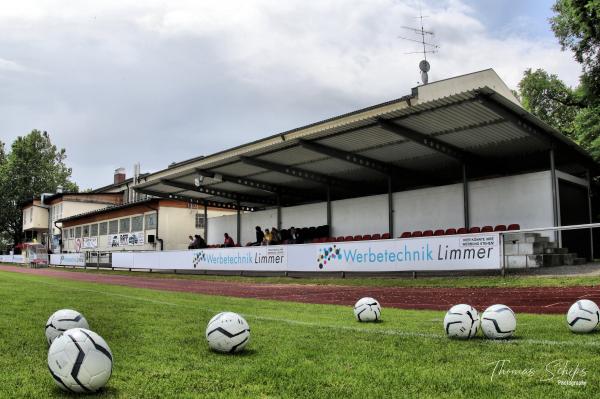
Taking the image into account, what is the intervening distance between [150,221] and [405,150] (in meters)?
27.6

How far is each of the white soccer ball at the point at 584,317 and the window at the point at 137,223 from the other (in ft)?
139

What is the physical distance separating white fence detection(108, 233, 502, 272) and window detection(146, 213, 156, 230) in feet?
46.1

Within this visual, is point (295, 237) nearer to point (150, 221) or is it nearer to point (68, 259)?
point (150, 221)

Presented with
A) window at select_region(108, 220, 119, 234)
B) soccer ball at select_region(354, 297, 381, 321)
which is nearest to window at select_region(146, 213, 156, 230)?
window at select_region(108, 220, 119, 234)

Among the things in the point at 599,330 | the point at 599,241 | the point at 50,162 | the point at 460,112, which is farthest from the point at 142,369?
the point at 50,162

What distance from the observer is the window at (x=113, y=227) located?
50.0 metres

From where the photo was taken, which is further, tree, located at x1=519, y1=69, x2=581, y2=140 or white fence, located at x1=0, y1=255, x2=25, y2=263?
white fence, located at x1=0, y1=255, x2=25, y2=263

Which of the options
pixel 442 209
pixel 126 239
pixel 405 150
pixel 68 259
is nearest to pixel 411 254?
pixel 405 150

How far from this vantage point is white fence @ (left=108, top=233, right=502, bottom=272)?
54.7 ft

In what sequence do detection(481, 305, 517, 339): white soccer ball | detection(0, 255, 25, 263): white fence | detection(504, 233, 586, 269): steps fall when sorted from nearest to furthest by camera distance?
detection(481, 305, 517, 339): white soccer ball < detection(504, 233, 586, 269): steps < detection(0, 255, 25, 263): white fence

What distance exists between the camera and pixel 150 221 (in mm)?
44562

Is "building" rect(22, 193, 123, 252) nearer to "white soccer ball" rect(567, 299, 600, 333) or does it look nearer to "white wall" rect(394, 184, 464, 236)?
"white wall" rect(394, 184, 464, 236)

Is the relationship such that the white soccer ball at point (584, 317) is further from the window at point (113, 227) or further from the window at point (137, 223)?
the window at point (113, 227)

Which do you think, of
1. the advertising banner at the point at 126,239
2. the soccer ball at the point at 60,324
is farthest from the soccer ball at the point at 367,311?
the advertising banner at the point at 126,239
